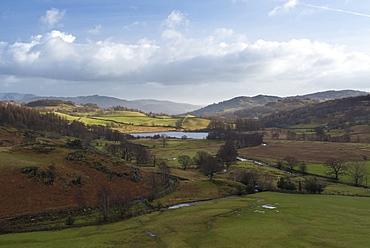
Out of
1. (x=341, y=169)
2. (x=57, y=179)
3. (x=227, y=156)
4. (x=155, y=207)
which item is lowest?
(x=155, y=207)

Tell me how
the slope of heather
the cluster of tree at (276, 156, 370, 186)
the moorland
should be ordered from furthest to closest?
the cluster of tree at (276, 156, 370, 186), the slope of heather, the moorland

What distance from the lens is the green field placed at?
1384 inches

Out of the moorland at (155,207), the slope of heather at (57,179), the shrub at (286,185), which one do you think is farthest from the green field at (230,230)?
the shrub at (286,185)

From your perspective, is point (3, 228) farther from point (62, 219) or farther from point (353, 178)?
point (353, 178)

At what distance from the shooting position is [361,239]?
110 ft

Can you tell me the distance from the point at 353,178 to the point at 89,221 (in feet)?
353

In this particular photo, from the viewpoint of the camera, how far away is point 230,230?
136ft

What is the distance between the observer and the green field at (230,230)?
3516 cm

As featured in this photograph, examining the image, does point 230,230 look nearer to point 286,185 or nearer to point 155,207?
point 155,207

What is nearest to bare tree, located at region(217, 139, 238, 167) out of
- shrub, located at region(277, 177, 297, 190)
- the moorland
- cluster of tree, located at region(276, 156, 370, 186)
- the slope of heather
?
the moorland

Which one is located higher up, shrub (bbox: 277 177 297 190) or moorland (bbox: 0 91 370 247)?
moorland (bbox: 0 91 370 247)

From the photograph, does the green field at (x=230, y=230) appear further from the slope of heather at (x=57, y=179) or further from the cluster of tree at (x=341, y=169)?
the cluster of tree at (x=341, y=169)

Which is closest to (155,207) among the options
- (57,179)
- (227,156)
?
(57,179)

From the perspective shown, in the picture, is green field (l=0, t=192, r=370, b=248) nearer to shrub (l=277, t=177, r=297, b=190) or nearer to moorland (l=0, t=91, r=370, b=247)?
moorland (l=0, t=91, r=370, b=247)
